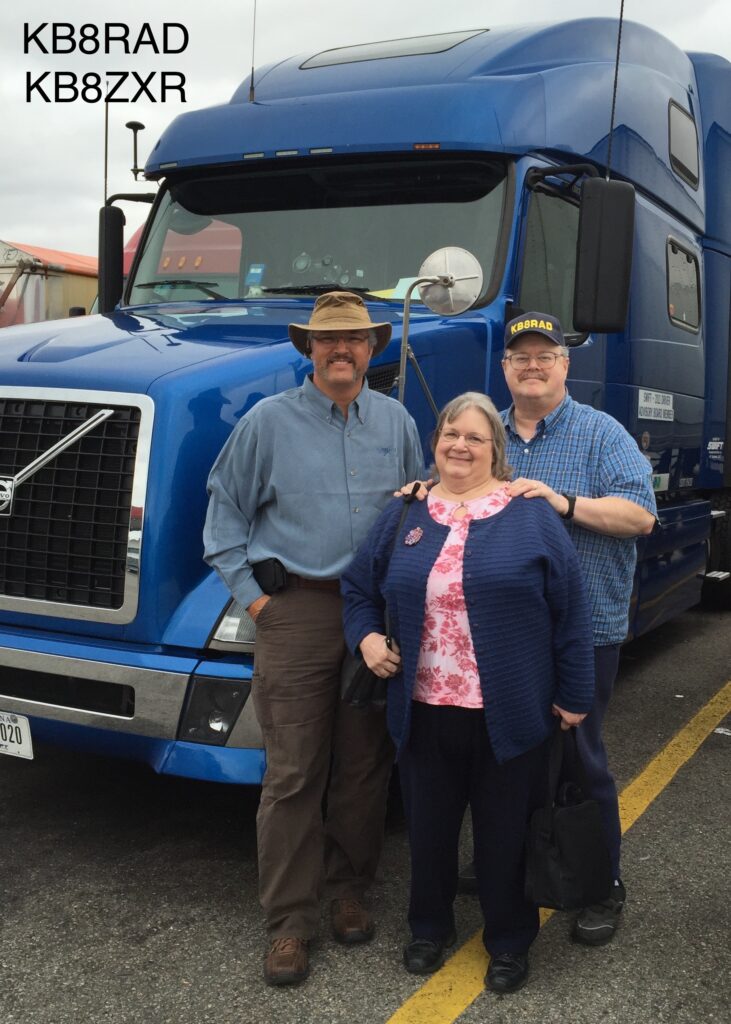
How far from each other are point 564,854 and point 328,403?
140 centimetres

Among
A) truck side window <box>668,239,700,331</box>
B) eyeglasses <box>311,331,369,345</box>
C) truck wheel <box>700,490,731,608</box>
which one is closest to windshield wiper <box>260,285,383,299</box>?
eyeglasses <box>311,331,369,345</box>

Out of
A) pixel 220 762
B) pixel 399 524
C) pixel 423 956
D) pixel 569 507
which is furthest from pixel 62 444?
pixel 423 956

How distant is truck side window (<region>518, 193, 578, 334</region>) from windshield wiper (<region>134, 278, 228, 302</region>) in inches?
49.7

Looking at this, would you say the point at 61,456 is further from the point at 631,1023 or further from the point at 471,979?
the point at 631,1023

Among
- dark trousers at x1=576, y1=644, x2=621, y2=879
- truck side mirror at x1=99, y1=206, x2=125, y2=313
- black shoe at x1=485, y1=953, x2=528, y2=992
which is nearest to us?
black shoe at x1=485, y1=953, x2=528, y2=992

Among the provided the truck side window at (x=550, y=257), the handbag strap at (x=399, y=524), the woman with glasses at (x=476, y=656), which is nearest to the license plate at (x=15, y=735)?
the woman with glasses at (x=476, y=656)

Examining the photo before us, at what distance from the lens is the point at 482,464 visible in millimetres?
3035

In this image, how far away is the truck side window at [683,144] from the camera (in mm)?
6277

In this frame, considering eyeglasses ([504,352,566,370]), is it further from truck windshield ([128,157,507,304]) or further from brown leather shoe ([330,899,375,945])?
brown leather shoe ([330,899,375,945])

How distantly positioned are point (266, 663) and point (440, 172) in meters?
2.46

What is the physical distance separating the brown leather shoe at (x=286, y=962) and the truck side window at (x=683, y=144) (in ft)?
15.4

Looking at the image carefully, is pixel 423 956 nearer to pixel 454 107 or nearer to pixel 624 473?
pixel 624 473

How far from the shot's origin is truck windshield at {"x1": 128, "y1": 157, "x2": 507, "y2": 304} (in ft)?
15.6

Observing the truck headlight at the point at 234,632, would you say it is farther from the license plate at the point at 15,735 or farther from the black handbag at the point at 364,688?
the license plate at the point at 15,735
